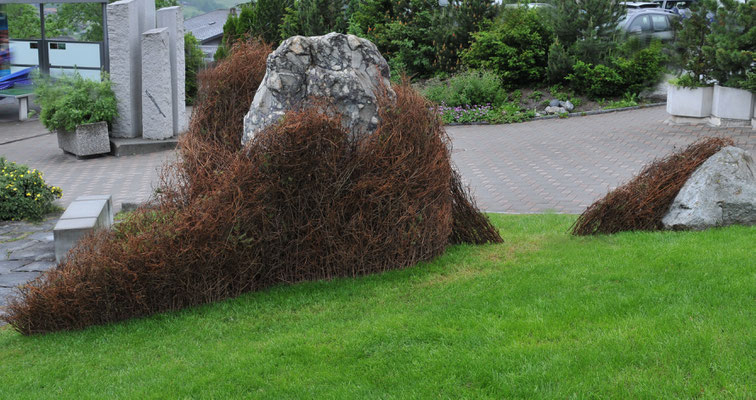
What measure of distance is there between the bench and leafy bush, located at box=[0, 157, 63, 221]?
9.13 metres

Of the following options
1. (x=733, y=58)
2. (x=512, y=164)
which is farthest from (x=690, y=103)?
(x=512, y=164)

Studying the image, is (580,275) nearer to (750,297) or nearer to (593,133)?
(750,297)

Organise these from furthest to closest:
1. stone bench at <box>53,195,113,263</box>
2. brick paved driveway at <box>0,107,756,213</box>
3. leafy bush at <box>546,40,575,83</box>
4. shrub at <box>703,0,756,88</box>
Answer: leafy bush at <box>546,40,575,83</box> < shrub at <box>703,0,756,88</box> < brick paved driveway at <box>0,107,756,213</box> < stone bench at <box>53,195,113,263</box>

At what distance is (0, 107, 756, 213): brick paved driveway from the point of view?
975 cm

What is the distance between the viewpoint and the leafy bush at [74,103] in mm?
13195

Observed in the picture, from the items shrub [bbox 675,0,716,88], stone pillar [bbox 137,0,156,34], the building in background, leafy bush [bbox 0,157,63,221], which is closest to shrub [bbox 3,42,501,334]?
leafy bush [bbox 0,157,63,221]

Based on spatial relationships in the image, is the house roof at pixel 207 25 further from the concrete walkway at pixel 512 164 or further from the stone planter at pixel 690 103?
the stone planter at pixel 690 103

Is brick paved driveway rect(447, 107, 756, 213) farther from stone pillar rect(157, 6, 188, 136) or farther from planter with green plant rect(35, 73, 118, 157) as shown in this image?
planter with green plant rect(35, 73, 118, 157)

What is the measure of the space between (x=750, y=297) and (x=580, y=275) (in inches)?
44.5

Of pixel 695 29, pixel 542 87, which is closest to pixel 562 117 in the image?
pixel 542 87

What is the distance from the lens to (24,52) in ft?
62.7

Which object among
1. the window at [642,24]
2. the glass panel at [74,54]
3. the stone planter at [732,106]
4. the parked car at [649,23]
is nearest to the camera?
the stone planter at [732,106]

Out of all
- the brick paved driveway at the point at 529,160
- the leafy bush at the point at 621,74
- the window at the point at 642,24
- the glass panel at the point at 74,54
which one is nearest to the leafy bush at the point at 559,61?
the leafy bush at the point at 621,74

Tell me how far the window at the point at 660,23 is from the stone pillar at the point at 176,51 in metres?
12.7
